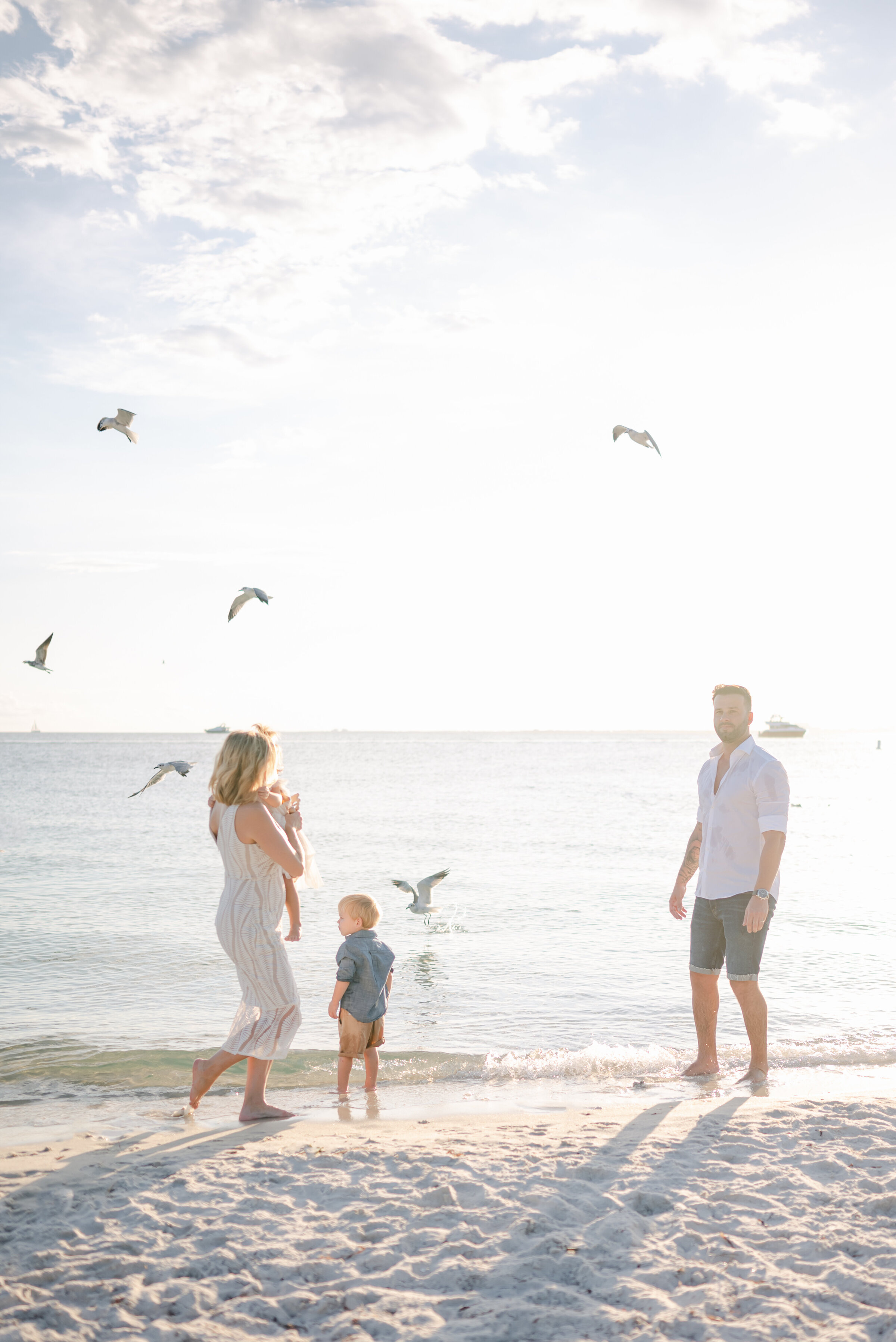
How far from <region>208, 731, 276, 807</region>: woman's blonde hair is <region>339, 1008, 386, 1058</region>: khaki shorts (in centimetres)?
173

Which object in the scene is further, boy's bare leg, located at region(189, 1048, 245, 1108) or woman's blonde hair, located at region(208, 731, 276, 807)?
boy's bare leg, located at region(189, 1048, 245, 1108)

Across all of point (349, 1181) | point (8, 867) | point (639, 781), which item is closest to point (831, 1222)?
point (349, 1181)

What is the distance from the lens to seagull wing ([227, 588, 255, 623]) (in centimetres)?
816

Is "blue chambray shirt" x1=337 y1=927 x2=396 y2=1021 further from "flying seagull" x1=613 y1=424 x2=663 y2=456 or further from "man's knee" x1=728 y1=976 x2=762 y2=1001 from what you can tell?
"flying seagull" x1=613 y1=424 x2=663 y2=456

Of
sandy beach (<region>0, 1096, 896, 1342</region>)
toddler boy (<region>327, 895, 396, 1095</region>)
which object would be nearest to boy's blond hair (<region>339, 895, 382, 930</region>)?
toddler boy (<region>327, 895, 396, 1095</region>)

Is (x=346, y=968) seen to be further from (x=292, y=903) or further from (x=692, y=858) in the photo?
(x=692, y=858)

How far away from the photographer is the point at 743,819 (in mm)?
5480

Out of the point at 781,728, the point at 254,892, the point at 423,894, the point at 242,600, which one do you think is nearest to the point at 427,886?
the point at 423,894

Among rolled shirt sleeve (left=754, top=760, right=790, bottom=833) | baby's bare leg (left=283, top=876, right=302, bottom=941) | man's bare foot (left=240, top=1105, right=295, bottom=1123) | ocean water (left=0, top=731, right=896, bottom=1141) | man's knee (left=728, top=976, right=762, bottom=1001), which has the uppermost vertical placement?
rolled shirt sleeve (left=754, top=760, right=790, bottom=833)

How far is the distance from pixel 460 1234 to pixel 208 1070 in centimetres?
189

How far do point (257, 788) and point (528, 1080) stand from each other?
321 cm

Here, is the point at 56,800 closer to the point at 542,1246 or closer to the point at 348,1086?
the point at 348,1086

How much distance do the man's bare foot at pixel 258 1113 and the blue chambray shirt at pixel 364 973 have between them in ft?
2.28

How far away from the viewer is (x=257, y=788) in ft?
15.1
